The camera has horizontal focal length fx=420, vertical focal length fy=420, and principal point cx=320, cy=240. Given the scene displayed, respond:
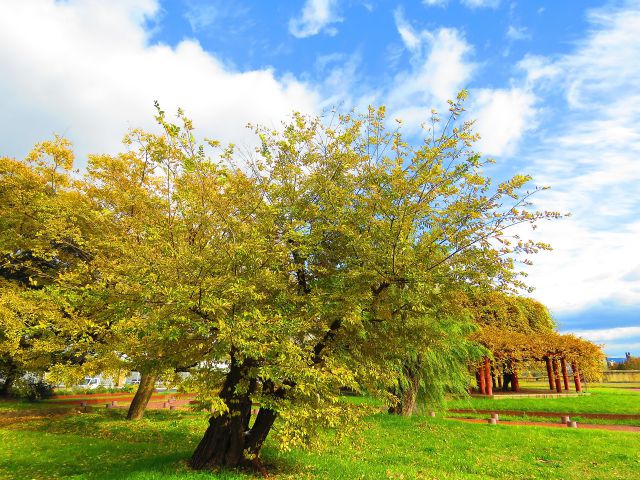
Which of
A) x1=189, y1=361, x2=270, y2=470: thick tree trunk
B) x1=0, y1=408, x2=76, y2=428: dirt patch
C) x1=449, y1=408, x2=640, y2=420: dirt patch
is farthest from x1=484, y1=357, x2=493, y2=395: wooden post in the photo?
x1=0, y1=408, x2=76, y2=428: dirt patch

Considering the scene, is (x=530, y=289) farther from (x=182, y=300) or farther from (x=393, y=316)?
(x=182, y=300)

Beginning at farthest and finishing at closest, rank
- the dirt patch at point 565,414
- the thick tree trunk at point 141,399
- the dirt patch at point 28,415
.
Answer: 1. the dirt patch at point 565,414
2. the thick tree trunk at point 141,399
3. the dirt patch at point 28,415

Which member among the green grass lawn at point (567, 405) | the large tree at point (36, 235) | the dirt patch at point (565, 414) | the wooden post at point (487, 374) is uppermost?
the large tree at point (36, 235)

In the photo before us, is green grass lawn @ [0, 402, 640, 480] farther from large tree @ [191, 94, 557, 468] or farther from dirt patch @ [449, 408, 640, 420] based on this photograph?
dirt patch @ [449, 408, 640, 420]

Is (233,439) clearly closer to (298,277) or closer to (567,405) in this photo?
(298,277)

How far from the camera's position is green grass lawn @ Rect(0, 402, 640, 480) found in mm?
10938

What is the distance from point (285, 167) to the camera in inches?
461

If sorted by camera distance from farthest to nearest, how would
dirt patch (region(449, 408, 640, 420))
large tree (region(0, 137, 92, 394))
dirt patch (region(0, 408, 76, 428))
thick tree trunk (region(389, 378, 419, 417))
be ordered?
dirt patch (region(449, 408, 640, 420))
thick tree trunk (region(389, 378, 419, 417))
dirt patch (region(0, 408, 76, 428))
large tree (region(0, 137, 92, 394))

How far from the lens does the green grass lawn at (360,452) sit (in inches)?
431

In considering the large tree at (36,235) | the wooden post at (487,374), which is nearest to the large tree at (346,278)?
the large tree at (36,235)

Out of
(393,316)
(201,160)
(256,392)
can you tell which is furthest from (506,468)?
(201,160)

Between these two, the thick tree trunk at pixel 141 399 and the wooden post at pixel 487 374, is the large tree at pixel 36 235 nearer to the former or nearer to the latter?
the thick tree trunk at pixel 141 399

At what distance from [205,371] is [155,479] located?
265cm

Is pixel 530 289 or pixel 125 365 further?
pixel 125 365
